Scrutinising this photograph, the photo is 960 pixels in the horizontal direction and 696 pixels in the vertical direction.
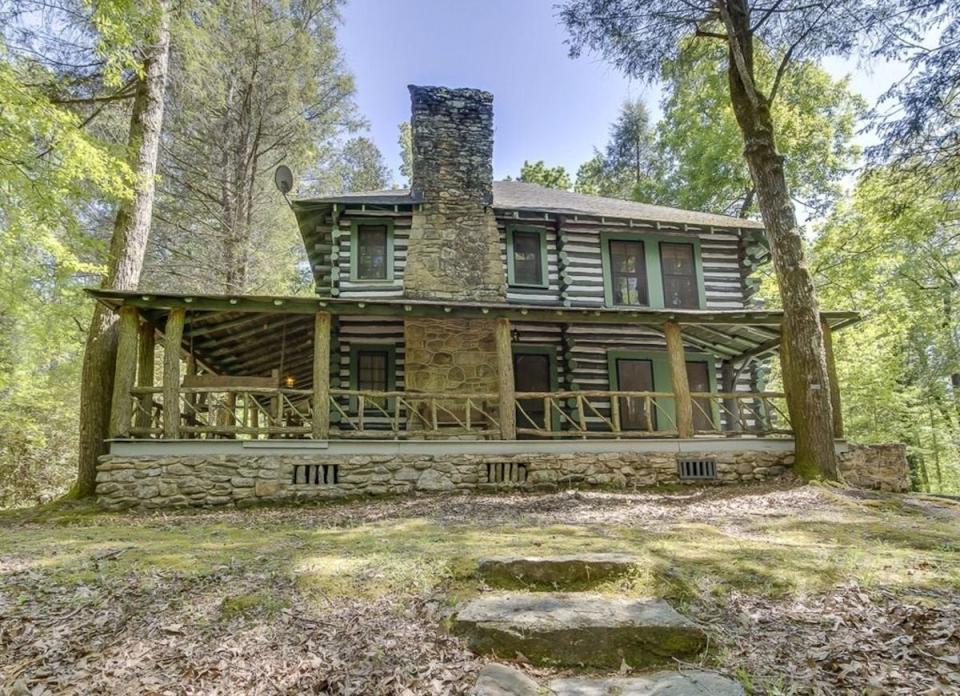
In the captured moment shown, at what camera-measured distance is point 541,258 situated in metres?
13.8

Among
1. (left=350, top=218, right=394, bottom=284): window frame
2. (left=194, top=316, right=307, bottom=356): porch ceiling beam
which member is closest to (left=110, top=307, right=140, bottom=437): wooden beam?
(left=194, top=316, right=307, bottom=356): porch ceiling beam

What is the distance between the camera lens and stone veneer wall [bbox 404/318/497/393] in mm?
12156

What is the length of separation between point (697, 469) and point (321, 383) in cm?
710

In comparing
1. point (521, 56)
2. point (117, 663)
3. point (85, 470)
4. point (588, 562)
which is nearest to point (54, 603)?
point (117, 663)

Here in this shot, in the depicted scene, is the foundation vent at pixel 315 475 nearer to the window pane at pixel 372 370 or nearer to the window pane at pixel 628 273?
the window pane at pixel 372 370

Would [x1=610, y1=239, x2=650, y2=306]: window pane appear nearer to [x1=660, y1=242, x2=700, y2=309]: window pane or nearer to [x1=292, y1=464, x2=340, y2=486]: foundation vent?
[x1=660, y1=242, x2=700, y2=309]: window pane

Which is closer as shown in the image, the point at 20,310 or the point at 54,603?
the point at 54,603

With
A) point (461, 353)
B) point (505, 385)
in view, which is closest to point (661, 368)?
point (461, 353)

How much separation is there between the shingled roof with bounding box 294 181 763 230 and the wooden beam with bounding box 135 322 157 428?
443cm

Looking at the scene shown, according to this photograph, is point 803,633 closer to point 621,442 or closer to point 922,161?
point 621,442

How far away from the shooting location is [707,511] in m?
7.51

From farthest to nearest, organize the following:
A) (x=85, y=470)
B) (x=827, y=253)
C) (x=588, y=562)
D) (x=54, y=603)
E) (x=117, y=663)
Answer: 1. (x=827, y=253)
2. (x=85, y=470)
3. (x=588, y=562)
4. (x=54, y=603)
5. (x=117, y=663)

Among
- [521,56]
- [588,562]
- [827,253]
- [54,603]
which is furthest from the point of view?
[827,253]

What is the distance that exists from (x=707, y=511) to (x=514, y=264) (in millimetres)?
7801
